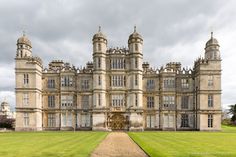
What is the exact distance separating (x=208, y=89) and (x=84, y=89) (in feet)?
76.4

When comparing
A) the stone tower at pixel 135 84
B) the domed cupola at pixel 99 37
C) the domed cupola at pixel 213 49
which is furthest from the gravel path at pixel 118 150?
the domed cupola at pixel 213 49

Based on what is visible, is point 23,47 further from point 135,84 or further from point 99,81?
point 135,84

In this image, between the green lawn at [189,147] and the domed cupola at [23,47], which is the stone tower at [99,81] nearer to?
the domed cupola at [23,47]

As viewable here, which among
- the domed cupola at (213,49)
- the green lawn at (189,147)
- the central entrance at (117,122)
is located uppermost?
the domed cupola at (213,49)

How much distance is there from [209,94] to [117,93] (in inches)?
665

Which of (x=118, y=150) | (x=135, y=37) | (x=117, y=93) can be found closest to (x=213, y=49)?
(x=135, y=37)

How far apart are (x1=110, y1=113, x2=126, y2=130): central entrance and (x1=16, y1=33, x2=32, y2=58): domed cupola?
2035 centimetres

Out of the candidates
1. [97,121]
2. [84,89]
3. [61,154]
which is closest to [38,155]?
Answer: [61,154]

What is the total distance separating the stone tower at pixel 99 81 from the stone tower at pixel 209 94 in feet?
57.7

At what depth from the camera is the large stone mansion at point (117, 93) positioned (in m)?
48.5

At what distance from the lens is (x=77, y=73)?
5212 centimetres

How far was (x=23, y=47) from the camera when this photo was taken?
165 ft

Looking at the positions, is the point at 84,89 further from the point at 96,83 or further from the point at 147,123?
the point at 147,123

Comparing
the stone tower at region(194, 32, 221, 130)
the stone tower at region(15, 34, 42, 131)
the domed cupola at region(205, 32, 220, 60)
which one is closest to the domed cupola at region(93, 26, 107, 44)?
the stone tower at region(15, 34, 42, 131)
